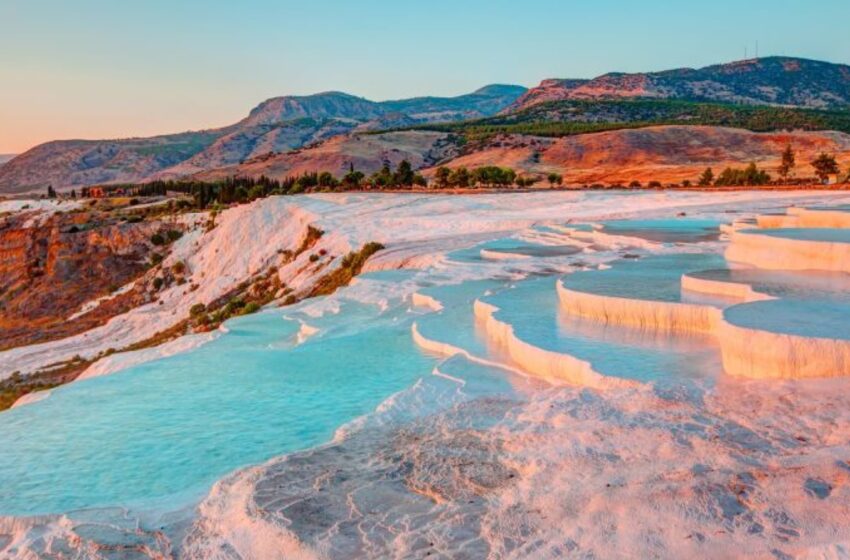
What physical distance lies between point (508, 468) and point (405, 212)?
26099 millimetres

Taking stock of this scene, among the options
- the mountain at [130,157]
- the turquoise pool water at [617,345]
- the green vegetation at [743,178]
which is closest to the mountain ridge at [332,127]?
the mountain at [130,157]

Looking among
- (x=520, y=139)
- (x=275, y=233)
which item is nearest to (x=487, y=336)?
(x=275, y=233)

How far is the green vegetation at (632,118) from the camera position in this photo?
92.2 meters

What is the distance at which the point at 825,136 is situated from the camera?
247 feet

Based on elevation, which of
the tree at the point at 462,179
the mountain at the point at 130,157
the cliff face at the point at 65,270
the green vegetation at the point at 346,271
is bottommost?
the cliff face at the point at 65,270

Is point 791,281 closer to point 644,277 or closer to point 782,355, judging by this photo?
point 644,277

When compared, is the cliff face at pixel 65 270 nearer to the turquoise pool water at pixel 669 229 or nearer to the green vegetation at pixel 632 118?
the turquoise pool water at pixel 669 229

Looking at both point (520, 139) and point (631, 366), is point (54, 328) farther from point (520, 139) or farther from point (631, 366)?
point (520, 139)

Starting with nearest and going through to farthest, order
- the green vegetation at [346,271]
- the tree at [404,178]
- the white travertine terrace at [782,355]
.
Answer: the white travertine terrace at [782,355] < the green vegetation at [346,271] < the tree at [404,178]

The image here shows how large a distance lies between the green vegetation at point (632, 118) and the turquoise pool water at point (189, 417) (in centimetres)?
8361

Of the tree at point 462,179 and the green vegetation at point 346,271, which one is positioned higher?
the tree at point 462,179

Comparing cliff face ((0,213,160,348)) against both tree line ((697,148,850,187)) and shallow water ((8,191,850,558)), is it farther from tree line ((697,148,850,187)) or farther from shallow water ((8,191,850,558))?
tree line ((697,148,850,187))

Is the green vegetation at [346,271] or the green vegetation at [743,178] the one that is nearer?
the green vegetation at [346,271]

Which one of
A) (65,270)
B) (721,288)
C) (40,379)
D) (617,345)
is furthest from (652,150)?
(617,345)
